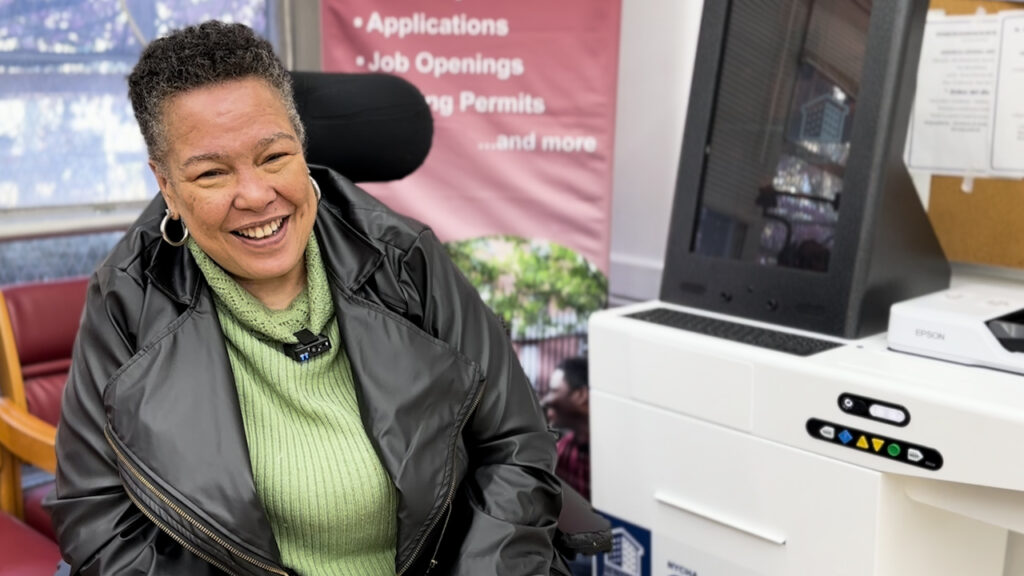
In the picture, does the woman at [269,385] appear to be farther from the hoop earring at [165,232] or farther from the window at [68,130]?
the window at [68,130]

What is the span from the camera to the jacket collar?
4.42ft

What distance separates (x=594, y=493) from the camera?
1989 mm

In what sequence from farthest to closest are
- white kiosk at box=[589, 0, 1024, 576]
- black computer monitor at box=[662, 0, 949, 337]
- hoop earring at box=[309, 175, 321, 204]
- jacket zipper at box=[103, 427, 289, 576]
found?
black computer monitor at box=[662, 0, 949, 337] → white kiosk at box=[589, 0, 1024, 576] → hoop earring at box=[309, 175, 321, 204] → jacket zipper at box=[103, 427, 289, 576]

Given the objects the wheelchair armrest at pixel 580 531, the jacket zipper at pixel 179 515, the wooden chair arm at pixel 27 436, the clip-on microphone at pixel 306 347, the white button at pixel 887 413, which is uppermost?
the clip-on microphone at pixel 306 347

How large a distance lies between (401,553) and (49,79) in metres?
1.64

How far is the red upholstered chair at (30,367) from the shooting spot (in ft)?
6.45

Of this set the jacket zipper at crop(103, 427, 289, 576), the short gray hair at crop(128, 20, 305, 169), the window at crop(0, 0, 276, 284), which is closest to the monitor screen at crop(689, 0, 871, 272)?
the short gray hair at crop(128, 20, 305, 169)

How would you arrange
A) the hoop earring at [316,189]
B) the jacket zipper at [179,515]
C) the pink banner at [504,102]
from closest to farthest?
the jacket zipper at [179,515]
the hoop earring at [316,189]
the pink banner at [504,102]

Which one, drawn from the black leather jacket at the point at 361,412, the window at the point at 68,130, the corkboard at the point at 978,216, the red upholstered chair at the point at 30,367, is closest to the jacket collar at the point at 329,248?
the black leather jacket at the point at 361,412

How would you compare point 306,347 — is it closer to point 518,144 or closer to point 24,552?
point 24,552

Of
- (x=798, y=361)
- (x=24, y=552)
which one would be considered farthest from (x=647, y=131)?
(x=24, y=552)

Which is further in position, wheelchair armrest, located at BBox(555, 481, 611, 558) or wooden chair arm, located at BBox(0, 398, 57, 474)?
wooden chair arm, located at BBox(0, 398, 57, 474)

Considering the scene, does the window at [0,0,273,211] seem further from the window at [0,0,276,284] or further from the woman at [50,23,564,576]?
the woman at [50,23,564,576]

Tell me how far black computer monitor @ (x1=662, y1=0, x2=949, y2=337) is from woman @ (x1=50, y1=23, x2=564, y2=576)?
2.07 ft
